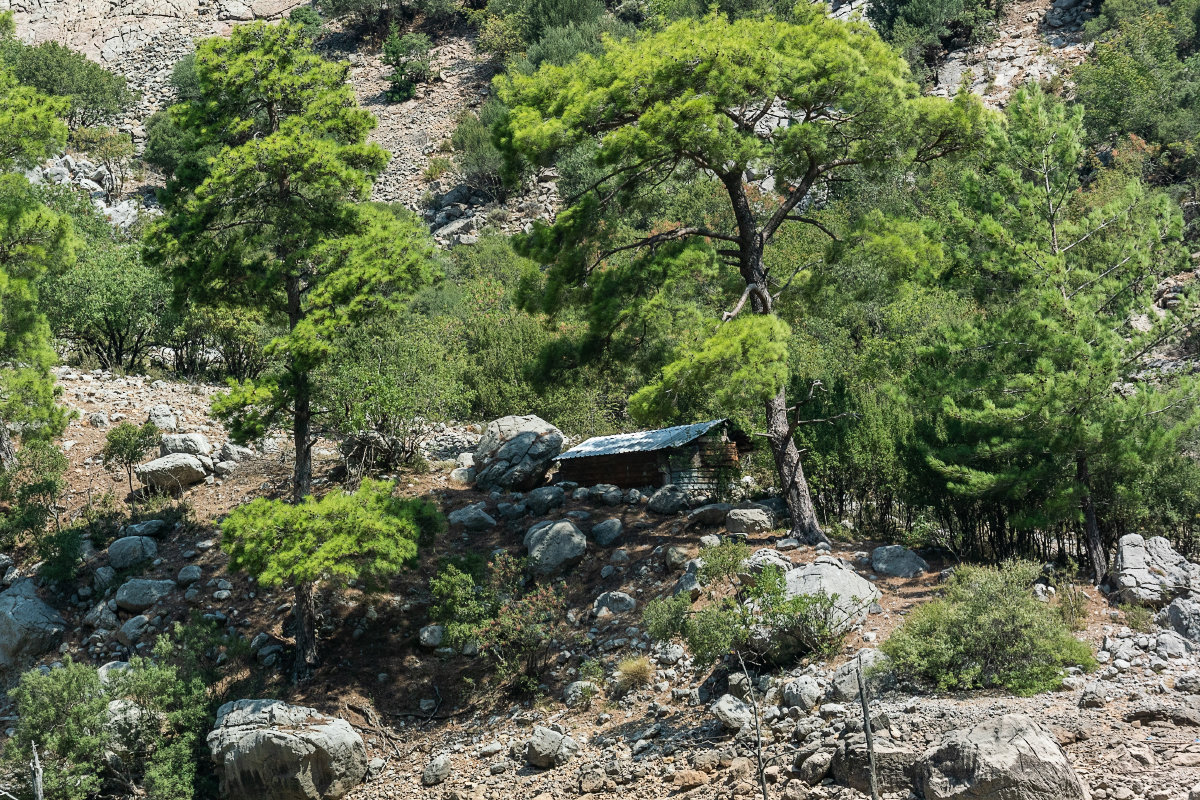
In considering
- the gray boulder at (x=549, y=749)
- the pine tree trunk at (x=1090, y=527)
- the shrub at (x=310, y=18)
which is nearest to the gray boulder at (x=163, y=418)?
the gray boulder at (x=549, y=749)

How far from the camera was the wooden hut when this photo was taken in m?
17.1

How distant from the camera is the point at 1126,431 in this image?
1214cm

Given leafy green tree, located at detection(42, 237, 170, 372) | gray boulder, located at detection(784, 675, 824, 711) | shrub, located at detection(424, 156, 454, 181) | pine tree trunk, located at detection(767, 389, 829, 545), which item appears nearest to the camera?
gray boulder, located at detection(784, 675, 824, 711)

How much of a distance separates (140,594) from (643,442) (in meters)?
8.07

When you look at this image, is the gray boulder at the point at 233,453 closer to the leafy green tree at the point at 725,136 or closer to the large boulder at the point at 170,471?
the large boulder at the point at 170,471

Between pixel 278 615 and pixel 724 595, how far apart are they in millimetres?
6396

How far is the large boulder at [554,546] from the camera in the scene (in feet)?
47.2

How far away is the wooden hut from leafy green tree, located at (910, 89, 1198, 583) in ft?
13.9

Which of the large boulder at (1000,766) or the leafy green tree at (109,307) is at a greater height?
the leafy green tree at (109,307)

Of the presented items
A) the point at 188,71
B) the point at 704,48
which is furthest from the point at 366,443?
the point at 188,71

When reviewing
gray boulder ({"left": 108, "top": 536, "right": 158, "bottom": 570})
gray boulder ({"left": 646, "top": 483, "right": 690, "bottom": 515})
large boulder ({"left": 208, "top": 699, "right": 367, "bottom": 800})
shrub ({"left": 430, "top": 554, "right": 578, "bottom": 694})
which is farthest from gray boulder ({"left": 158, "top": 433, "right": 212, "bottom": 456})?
gray boulder ({"left": 646, "top": 483, "right": 690, "bottom": 515})

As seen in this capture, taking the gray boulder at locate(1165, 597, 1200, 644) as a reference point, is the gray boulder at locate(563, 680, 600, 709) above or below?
below

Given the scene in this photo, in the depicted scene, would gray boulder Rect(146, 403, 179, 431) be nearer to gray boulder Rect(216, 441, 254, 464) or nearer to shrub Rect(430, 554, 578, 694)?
gray boulder Rect(216, 441, 254, 464)

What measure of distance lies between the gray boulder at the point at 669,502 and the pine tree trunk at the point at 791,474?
1.81 meters
